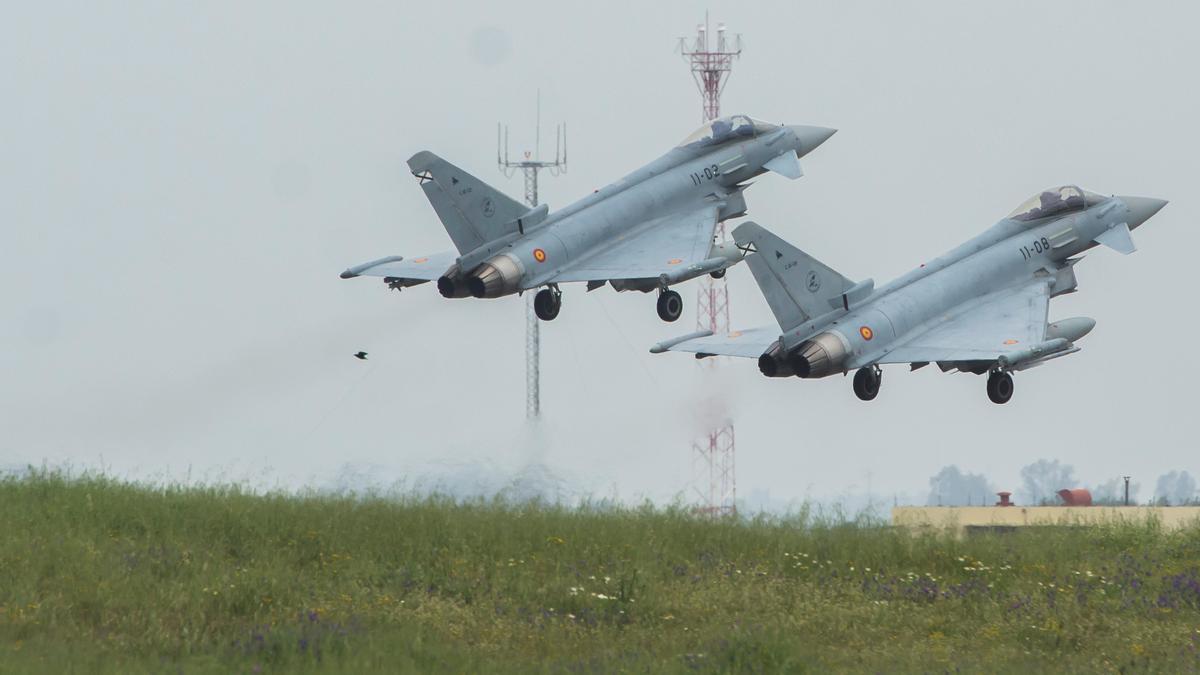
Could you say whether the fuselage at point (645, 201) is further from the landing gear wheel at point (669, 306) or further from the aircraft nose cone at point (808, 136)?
the landing gear wheel at point (669, 306)

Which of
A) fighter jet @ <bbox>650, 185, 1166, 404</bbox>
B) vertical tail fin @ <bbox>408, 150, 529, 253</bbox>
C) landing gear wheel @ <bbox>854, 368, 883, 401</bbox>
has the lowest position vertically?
landing gear wheel @ <bbox>854, 368, 883, 401</bbox>

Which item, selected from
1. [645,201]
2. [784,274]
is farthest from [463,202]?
[784,274]

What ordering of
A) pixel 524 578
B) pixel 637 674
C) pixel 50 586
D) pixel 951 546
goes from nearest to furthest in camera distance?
1. pixel 637 674
2. pixel 50 586
3. pixel 524 578
4. pixel 951 546

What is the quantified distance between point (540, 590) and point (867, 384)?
39.5ft

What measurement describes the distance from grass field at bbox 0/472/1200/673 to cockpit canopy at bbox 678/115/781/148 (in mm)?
13270

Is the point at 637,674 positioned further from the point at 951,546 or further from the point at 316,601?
the point at 951,546

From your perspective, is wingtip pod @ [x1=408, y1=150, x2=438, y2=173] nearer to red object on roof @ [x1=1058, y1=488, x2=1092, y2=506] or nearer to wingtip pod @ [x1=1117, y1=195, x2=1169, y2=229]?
wingtip pod @ [x1=1117, y1=195, x2=1169, y2=229]

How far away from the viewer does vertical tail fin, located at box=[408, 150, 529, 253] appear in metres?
38.7

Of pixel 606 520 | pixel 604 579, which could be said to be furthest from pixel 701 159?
pixel 604 579

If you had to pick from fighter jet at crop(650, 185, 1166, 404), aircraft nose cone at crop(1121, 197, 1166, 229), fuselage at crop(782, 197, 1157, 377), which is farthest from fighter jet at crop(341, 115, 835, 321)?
aircraft nose cone at crop(1121, 197, 1166, 229)

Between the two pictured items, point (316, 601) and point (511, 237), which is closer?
point (316, 601)

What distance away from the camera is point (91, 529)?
30359mm

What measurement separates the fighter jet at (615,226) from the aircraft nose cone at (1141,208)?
25.8 feet

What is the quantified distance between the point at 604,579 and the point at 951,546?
23.4 ft
